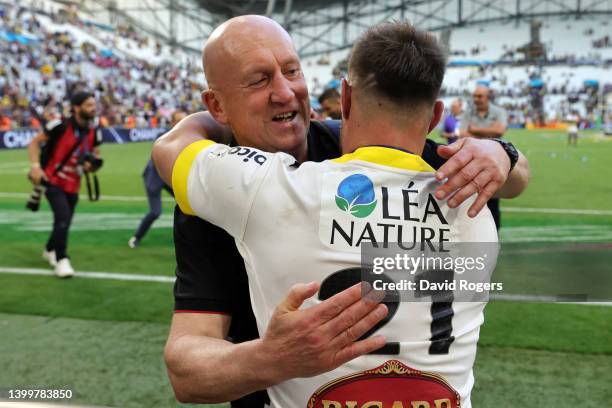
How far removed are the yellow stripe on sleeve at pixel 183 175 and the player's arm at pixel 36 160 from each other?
594cm

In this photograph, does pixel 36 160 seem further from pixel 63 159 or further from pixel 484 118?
pixel 484 118

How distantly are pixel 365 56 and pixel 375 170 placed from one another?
313 millimetres

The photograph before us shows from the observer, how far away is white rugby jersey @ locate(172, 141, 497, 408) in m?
1.43

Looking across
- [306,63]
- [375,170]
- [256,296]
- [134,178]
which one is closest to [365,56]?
[375,170]

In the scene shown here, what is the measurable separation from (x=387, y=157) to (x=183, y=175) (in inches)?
21.3

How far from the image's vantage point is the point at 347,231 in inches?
56.1

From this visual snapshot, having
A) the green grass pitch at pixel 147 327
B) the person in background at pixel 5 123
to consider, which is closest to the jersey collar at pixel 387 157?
the green grass pitch at pixel 147 327

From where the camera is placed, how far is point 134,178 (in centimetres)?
1627

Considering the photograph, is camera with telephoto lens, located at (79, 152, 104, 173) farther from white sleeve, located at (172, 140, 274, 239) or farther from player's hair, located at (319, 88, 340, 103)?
white sleeve, located at (172, 140, 274, 239)

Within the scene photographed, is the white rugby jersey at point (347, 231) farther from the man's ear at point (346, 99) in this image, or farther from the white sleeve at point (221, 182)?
the man's ear at point (346, 99)

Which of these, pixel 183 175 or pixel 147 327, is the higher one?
pixel 183 175

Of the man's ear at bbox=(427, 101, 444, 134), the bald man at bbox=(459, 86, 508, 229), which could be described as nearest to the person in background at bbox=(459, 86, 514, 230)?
the bald man at bbox=(459, 86, 508, 229)

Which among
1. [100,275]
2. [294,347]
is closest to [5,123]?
[100,275]

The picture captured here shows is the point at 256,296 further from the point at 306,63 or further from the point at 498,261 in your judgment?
the point at 306,63
